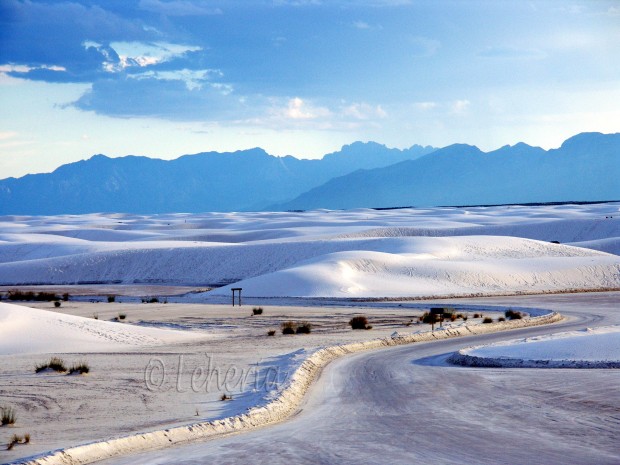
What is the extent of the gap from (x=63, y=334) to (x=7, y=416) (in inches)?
436

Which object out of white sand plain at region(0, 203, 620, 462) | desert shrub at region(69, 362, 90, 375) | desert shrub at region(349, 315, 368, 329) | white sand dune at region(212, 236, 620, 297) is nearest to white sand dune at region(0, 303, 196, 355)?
white sand plain at region(0, 203, 620, 462)

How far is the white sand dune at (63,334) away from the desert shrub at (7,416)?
26.5 feet

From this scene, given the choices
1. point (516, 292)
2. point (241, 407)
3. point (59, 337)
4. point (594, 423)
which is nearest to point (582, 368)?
point (594, 423)

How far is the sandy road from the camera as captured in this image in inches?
421

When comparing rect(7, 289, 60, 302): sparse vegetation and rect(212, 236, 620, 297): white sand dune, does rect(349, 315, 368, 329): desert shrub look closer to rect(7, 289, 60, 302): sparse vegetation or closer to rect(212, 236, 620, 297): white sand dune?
rect(212, 236, 620, 297): white sand dune

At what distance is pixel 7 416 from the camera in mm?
12320

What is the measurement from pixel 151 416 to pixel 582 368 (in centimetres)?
951

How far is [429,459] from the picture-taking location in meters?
10.5

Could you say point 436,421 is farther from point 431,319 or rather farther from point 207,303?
point 207,303

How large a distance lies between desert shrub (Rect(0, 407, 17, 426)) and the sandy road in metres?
2.38

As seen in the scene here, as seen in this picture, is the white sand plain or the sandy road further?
the white sand plain

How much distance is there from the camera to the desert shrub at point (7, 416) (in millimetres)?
12010

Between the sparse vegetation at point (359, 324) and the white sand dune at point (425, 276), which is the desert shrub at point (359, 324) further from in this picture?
the white sand dune at point (425, 276)

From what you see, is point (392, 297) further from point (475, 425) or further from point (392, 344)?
point (475, 425)
